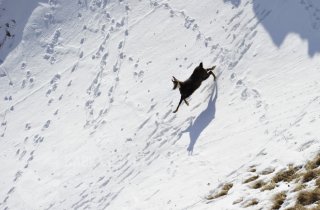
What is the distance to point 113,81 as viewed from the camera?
62.4 feet

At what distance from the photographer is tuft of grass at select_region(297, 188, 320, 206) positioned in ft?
29.0

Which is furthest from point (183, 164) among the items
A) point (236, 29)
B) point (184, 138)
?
point (236, 29)

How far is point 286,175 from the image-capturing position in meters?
10.6

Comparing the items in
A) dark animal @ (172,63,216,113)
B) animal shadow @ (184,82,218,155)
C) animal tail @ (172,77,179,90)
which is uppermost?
animal tail @ (172,77,179,90)

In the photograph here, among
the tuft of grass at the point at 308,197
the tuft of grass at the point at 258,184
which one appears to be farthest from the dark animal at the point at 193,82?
the tuft of grass at the point at 308,197

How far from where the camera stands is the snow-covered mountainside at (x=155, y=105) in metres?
12.6

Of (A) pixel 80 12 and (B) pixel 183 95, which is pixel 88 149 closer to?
(B) pixel 183 95

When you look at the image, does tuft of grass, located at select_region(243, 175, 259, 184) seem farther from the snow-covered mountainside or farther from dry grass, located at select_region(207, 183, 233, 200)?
dry grass, located at select_region(207, 183, 233, 200)

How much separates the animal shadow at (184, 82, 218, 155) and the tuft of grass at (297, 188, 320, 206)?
235 inches

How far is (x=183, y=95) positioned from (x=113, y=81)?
13.0ft

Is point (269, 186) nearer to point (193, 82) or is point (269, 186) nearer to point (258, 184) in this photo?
point (258, 184)

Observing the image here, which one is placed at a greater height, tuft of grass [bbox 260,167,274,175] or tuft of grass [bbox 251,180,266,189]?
tuft of grass [bbox 260,167,274,175]

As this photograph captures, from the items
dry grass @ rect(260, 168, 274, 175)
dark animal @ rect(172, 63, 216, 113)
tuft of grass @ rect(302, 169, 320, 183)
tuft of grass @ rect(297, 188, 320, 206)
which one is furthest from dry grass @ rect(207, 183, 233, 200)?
dark animal @ rect(172, 63, 216, 113)

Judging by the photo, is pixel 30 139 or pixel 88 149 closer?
pixel 88 149
